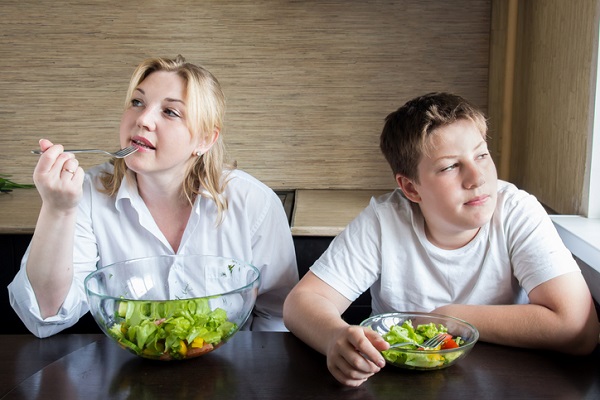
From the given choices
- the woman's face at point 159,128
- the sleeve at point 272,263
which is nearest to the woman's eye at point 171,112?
the woman's face at point 159,128

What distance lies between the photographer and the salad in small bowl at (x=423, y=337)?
→ 1.01m

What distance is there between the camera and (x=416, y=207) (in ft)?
4.83

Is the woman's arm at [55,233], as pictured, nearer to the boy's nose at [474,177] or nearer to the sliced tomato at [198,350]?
the sliced tomato at [198,350]

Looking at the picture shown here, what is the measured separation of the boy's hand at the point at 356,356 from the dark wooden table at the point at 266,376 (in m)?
0.02

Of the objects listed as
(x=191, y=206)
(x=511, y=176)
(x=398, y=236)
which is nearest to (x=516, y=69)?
(x=511, y=176)

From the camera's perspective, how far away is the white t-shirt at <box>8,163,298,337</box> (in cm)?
161

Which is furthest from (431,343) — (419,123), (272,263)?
(272,263)

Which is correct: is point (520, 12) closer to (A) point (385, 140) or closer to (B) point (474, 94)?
(B) point (474, 94)

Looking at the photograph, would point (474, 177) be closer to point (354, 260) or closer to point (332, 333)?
point (354, 260)

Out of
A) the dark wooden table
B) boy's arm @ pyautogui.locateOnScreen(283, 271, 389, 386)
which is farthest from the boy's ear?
the dark wooden table

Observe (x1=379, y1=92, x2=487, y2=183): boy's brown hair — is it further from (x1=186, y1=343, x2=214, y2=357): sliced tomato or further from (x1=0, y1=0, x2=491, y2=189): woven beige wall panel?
(x1=0, y1=0, x2=491, y2=189): woven beige wall panel

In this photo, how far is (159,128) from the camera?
154cm

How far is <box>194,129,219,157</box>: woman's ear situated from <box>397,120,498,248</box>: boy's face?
0.56m

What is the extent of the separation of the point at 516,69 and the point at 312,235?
0.87 metres
